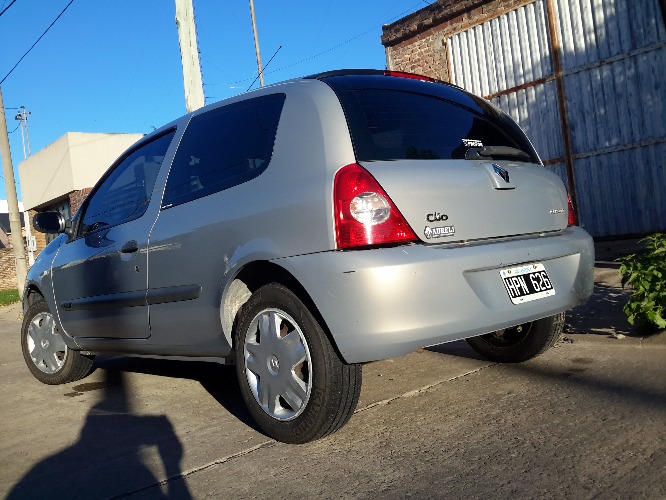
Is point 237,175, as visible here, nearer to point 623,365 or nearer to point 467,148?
point 467,148

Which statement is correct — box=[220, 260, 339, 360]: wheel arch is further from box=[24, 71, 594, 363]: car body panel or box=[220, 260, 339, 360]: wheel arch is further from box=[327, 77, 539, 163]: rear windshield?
box=[327, 77, 539, 163]: rear windshield

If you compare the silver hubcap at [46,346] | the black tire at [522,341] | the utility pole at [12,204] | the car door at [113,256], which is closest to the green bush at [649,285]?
the black tire at [522,341]

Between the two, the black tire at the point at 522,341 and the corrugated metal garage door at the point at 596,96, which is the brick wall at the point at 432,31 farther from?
the black tire at the point at 522,341

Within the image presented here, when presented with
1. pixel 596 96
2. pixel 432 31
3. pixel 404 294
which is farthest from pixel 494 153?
pixel 432 31

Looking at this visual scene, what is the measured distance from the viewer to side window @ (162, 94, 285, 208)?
3.28m

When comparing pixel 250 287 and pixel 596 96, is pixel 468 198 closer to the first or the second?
pixel 250 287

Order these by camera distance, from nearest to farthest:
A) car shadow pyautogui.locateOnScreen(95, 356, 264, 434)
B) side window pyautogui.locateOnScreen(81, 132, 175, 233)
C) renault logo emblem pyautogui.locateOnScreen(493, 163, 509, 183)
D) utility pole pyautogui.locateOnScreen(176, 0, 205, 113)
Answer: renault logo emblem pyautogui.locateOnScreen(493, 163, 509, 183) < car shadow pyautogui.locateOnScreen(95, 356, 264, 434) < side window pyautogui.locateOnScreen(81, 132, 175, 233) < utility pole pyautogui.locateOnScreen(176, 0, 205, 113)

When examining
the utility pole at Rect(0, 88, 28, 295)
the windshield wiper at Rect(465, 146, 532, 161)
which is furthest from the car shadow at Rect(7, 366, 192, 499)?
the utility pole at Rect(0, 88, 28, 295)

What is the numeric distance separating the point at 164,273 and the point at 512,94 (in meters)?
8.44

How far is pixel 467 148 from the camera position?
10.6ft

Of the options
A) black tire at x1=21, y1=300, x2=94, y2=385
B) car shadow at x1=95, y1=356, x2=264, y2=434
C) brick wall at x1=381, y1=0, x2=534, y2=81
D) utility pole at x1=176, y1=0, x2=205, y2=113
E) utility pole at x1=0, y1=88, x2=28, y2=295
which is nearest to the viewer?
car shadow at x1=95, y1=356, x2=264, y2=434

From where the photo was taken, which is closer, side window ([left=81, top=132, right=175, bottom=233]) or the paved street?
the paved street

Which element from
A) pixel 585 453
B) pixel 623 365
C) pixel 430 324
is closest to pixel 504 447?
pixel 585 453

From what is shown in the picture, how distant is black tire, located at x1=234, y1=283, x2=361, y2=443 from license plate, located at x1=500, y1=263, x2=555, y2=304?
81cm
